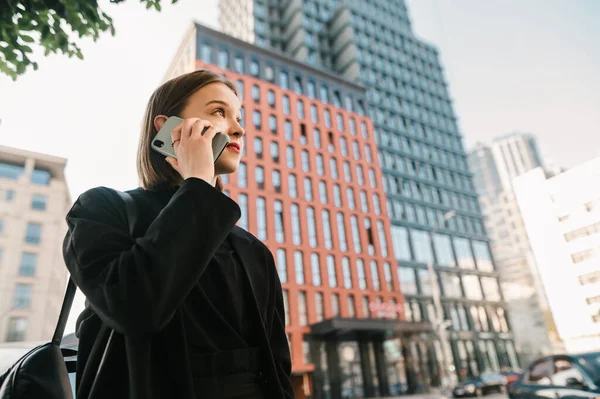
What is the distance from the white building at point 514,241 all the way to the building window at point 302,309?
549 inches

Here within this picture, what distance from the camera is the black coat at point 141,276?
74cm

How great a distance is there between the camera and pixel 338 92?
1469 inches

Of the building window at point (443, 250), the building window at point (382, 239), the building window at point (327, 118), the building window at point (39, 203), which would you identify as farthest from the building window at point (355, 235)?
the building window at point (39, 203)

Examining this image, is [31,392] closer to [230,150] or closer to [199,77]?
[230,150]

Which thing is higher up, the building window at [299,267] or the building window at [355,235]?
the building window at [355,235]

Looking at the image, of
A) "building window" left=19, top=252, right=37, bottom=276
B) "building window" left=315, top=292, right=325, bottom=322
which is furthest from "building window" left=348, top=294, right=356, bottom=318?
"building window" left=19, top=252, right=37, bottom=276

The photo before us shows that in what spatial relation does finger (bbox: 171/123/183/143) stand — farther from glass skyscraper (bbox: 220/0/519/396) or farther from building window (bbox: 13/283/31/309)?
glass skyscraper (bbox: 220/0/519/396)

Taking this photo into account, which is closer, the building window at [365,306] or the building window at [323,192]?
the building window at [365,306]

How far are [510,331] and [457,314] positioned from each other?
7410 millimetres

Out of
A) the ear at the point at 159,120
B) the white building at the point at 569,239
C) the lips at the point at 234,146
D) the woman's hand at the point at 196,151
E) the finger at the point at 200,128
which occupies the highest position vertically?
the white building at the point at 569,239

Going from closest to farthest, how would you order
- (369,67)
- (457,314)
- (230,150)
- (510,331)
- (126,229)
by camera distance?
(126,229) < (230,150) < (457,314) < (510,331) < (369,67)

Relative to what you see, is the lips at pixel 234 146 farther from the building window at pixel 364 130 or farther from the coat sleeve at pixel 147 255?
the building window at pixel 364 130

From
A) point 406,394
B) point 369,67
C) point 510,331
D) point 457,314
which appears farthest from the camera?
point 369,67

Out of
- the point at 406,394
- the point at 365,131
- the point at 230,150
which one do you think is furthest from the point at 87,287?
the point at 365,131
